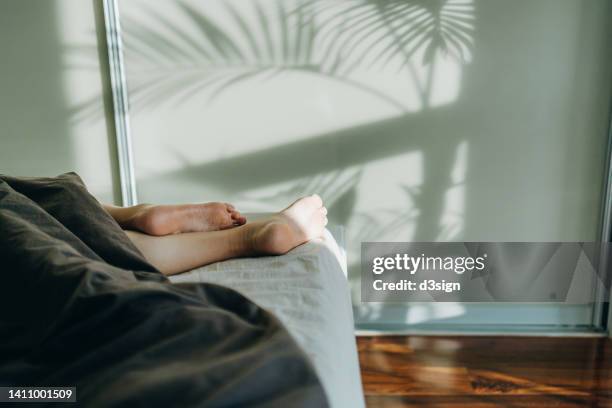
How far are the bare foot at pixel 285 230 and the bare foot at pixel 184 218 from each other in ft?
0.36

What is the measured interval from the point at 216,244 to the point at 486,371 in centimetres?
94

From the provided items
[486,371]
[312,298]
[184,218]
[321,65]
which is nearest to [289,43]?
[321,65]

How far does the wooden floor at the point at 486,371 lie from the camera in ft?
4.58

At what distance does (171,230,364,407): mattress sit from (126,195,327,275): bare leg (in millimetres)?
24

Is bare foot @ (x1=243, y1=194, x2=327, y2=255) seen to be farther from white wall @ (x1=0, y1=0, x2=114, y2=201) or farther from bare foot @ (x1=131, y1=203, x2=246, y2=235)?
white wall @ (x1=0, y1=0, x2=114, y2=201)

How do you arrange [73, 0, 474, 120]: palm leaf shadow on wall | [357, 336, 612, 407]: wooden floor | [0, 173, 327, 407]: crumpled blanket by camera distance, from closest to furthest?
[0, 173, 327, 407]: crumpled blanket → [357, 336, 612, 407]: wooden floor → [73, 0, 474, 120]: palm leaf shadow on wall

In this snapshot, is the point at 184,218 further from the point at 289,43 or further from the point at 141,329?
the point at 289,43

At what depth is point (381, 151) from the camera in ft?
5.51

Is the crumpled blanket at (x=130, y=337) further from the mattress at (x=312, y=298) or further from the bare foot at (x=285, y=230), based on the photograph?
the bare foot at (x=285, y=230)

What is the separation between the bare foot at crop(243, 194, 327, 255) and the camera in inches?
41.0

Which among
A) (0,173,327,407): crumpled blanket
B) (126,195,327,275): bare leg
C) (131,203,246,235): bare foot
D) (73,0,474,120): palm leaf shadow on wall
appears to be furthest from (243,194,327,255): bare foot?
(73,0,474,120): palm leaf shadow on wall

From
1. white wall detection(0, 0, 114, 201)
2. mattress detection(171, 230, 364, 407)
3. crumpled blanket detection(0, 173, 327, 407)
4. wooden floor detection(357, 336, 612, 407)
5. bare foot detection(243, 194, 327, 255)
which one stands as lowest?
wooden floor detection(357, 336, 612, 407)

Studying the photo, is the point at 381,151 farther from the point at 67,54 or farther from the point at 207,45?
the point at 67,54

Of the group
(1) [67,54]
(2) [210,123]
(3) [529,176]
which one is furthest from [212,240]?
(3) [529,176]
